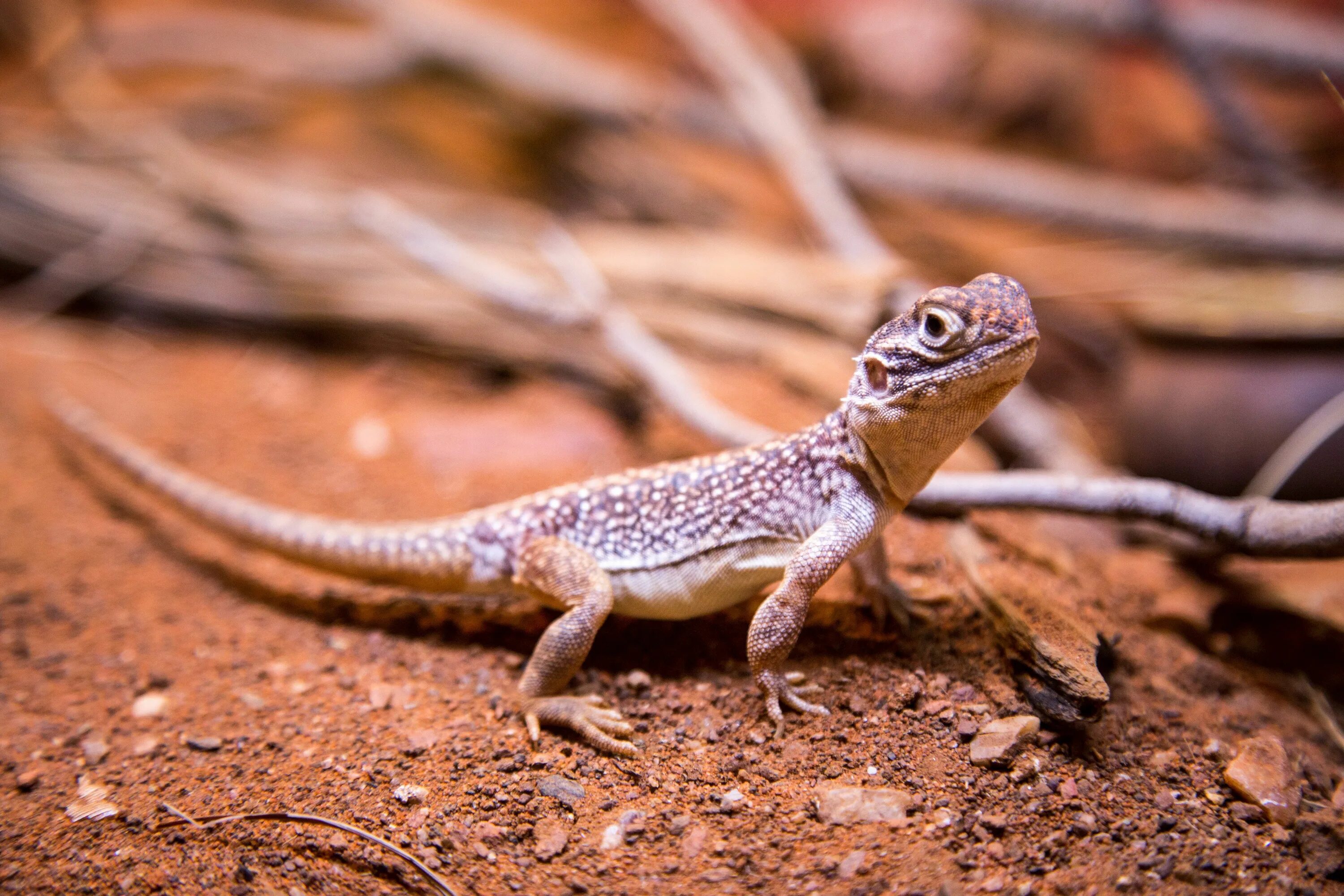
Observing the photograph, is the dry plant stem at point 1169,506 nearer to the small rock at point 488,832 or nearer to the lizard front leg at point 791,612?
the lizard front leg at point 791,612

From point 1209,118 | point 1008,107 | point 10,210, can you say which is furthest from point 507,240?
point 1209,118

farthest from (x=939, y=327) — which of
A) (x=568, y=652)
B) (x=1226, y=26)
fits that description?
(x=1226, y=26)

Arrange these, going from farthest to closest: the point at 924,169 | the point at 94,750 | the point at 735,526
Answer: the point at 924,169
the point at 735,526
the point at 94,750

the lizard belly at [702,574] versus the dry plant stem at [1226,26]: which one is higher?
the dry plant stem at [1226,26]

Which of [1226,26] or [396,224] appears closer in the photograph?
[396,224]

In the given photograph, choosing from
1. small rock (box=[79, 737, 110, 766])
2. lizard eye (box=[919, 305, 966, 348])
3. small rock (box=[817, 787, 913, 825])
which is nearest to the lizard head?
lizard eye (box=[919, 305, 966, 348])

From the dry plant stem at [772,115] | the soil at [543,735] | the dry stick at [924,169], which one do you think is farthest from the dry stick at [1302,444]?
the dry stick at [924,169]

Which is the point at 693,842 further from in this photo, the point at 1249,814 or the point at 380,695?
the point at 1249,814
